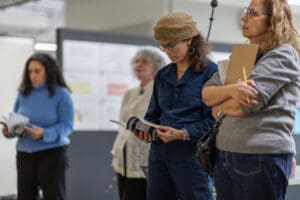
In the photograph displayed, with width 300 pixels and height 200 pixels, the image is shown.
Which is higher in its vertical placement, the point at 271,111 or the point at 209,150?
the point at 271,111

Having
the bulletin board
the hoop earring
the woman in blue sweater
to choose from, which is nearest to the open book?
the woman in blue sweater

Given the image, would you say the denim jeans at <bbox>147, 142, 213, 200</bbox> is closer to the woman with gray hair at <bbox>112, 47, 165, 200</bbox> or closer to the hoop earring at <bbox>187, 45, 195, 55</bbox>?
the hoop earring at <bbox>187, 45, 195, 55</bbox>

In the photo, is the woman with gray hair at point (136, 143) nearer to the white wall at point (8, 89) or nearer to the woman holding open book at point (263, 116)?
the woman holding open book at point (263, 116)

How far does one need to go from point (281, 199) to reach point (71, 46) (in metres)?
3.36

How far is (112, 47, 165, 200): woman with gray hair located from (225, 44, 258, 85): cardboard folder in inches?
56.0

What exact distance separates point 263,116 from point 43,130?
82.3 inches

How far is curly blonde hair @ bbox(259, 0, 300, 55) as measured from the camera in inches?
79.1

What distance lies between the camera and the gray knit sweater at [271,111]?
1905mm

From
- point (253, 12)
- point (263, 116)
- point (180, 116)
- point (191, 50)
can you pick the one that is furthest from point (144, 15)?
point (263, 116)

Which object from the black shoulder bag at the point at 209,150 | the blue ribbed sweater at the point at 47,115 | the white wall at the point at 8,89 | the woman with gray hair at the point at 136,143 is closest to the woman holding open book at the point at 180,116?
the black shoulder bag at the point at 209,150

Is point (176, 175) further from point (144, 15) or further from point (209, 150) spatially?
point (144, 15)

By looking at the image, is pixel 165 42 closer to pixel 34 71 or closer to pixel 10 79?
pixel 34 71

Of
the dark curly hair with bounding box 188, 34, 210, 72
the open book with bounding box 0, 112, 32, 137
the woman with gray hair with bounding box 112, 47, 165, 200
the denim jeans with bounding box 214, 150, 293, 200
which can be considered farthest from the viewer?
the open book with bounding box 0, 112, 32, 137

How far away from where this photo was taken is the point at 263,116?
1.94 m
